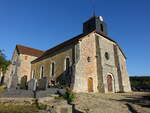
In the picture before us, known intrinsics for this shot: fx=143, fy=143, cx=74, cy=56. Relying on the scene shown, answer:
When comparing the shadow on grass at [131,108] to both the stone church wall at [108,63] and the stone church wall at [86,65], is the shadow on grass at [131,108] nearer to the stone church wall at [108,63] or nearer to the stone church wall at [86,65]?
the stone church wall at [86,65]

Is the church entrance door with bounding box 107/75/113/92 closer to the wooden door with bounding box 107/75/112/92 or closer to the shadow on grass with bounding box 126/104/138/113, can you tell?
the wooden door with bounding box 107/75/112/92

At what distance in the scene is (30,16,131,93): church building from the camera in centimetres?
Answer: 1811

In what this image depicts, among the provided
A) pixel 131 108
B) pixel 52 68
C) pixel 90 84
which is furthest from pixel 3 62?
pixel 131 108

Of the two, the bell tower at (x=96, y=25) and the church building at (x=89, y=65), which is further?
the bell tower at (x=96, y=25)

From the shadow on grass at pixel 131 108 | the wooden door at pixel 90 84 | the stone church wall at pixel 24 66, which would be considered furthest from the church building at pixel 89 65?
the shadow on grass at pixel 131 108

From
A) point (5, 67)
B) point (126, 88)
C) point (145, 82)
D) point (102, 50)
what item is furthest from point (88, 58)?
point (5, 67)

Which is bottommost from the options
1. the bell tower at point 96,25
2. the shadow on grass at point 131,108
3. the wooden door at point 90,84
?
the shadow on grass at point 131,108

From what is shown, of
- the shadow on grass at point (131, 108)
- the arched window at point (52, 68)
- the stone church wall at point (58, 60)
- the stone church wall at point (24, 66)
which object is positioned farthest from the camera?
the stone church wall at point (24, 66)

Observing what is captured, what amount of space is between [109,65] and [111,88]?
3302 mm

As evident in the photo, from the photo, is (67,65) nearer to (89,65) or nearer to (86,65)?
(86,65)

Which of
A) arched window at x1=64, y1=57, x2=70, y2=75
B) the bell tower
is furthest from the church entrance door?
the bell tower

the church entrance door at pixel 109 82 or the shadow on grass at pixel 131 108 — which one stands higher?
the church entrance door at pixel 109 82

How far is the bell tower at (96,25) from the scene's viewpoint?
24062mm

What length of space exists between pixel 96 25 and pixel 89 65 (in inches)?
318
